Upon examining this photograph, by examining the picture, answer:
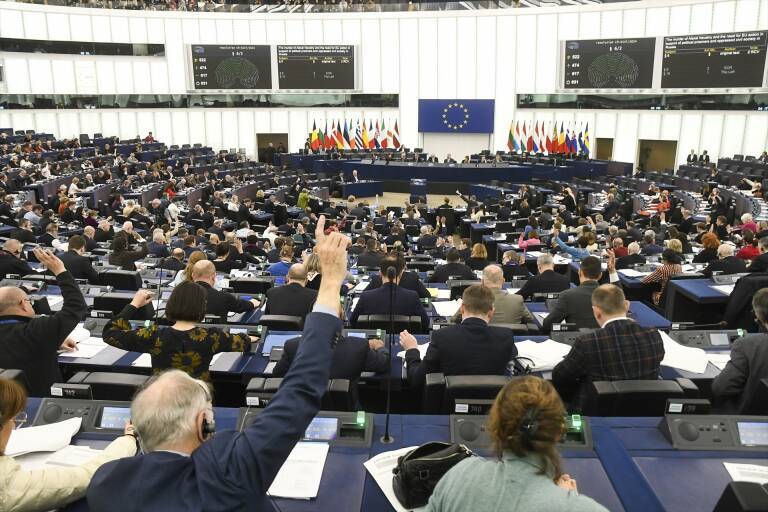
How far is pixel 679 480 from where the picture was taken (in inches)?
91.2

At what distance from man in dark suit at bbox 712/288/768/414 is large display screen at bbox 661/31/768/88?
18.9 m

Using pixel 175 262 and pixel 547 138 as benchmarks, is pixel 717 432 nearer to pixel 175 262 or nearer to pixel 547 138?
pixel 175 262

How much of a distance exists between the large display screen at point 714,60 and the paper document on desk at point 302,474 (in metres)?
21.0

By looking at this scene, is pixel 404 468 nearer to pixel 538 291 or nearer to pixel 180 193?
pixel 538 291

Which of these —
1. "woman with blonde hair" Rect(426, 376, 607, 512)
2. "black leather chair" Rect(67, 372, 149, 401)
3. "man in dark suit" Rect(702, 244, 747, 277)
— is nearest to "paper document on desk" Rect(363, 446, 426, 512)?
"woman with blonde hair" Rect(426, 376, 607, 512)

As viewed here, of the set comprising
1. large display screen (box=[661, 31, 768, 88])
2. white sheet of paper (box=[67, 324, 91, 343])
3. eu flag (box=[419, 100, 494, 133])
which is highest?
large display screen (box=[661, 31, 768, 88])

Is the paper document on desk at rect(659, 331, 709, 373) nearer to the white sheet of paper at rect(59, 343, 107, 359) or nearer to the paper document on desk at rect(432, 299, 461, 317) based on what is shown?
the paper document on desk at rect(432, 299, 461, 317)

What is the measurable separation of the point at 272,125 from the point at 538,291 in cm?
2370

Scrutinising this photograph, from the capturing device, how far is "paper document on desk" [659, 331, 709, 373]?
12.4 ft

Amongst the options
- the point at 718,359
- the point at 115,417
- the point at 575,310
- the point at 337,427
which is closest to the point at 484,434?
the point at 337,427

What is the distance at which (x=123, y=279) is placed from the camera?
6773mm

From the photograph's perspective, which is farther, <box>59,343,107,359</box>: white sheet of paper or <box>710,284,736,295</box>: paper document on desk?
<box>710,284,736,295</box>: paper document on desk

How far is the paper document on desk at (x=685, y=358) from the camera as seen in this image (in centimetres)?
379

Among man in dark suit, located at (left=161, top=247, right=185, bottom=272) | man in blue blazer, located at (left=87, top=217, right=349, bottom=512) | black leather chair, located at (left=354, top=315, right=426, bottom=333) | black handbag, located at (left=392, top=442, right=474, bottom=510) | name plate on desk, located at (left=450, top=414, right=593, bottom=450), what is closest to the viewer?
man in blue blazer, located at (left=87, top=217, right=349, bottom=512)
